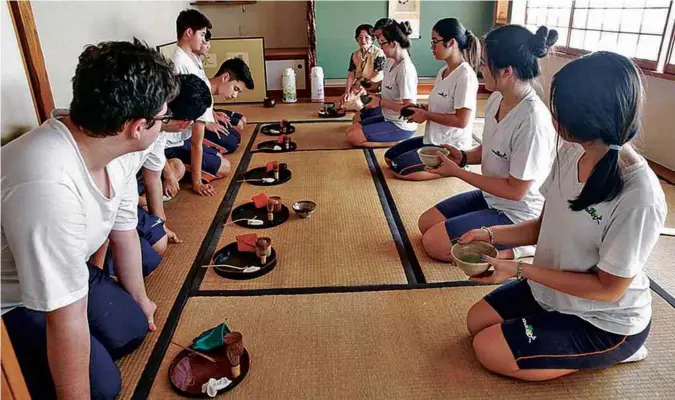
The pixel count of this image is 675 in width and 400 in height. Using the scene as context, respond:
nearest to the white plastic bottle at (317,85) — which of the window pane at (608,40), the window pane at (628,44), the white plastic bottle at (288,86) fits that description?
the white plastic bottle at (288,86)

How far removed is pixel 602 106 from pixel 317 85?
473 cm

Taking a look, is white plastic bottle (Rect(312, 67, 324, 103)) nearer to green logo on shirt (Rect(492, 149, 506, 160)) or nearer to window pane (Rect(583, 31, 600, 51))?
window pane (Rect(583, 31, 600, 51))

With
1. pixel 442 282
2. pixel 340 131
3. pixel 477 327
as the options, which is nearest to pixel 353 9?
pixel 340 131

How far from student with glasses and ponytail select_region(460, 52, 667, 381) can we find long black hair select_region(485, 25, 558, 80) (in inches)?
22.3

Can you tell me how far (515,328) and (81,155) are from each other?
135 cm

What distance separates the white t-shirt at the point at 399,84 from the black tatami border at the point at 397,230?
21.6 inches

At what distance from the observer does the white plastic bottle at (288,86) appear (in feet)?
18.2

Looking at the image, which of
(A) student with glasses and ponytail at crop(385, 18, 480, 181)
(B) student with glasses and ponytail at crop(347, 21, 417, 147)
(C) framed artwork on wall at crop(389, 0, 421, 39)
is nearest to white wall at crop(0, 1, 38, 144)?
(A) student with glasses and ponytail at crop(385, 18, 480, 181)

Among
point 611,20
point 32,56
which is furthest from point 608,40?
point 32,56

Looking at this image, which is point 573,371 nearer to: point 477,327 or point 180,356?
point 477,327

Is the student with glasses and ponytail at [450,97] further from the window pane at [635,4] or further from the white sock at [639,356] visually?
the window pane at [635,4]

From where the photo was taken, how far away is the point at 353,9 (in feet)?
19.2

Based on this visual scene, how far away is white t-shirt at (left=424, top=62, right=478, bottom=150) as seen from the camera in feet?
9.29

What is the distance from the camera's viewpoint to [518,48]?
1849 mm
